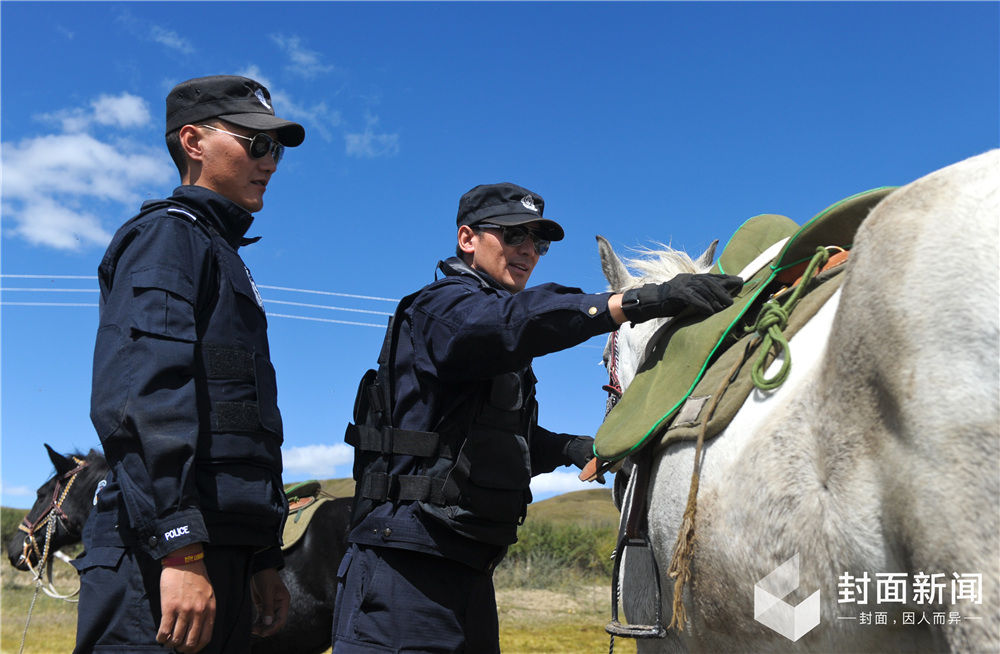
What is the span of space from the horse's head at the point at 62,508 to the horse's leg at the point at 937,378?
294 inches

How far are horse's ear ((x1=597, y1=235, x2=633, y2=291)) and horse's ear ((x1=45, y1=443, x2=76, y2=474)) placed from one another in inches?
249

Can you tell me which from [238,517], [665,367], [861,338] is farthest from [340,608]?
[861,338]

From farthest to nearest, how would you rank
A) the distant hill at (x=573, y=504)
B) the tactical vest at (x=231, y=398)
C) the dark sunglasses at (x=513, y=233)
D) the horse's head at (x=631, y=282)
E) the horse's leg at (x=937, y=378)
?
1. the distant hill at (x=573, y=504)
2. the horse's head at (x=631, y=282)
3. the dark sunglasses at (x=513, y=233)
4. the tactical vest at (x=231, y=398)
5. the horse's leg at (x=937, y=378)

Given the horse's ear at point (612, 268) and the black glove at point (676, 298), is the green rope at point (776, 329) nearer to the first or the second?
the black glove at point (676, 298)

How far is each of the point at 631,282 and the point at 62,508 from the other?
6680 millimetres

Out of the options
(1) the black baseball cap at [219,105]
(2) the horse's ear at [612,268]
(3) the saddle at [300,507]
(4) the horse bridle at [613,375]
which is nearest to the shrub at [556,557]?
(3) the saddle at [300,507]

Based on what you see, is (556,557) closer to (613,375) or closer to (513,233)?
(613,375)

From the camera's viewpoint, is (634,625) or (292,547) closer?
(634,625)

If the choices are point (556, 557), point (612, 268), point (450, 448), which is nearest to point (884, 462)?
point (450, 448)

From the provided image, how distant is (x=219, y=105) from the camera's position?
107 inches

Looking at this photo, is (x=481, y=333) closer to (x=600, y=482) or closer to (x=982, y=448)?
(x=600, y=482)

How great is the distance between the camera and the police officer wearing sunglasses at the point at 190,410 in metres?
2.12

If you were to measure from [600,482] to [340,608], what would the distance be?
129 cm

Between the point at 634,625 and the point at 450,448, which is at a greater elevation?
the point at 450,448
